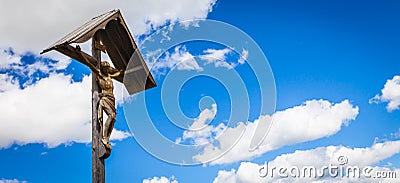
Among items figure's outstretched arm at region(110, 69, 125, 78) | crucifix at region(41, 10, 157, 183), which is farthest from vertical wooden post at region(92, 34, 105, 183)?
figure's outstretched arm at region(110, 69, 125, 78)

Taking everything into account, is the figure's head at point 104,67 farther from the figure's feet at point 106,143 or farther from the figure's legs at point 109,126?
the figure's feet at point 106,143

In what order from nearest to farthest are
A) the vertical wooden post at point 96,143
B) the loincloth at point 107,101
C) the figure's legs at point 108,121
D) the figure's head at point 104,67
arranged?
1. the vertical wooden post at point 96,143
2. the figure's legs at point 108,121
3. the loincloth at point 107,101
4. the figure's head at point 104,67

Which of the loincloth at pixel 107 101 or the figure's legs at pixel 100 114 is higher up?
the loincloth at pixel 107 101

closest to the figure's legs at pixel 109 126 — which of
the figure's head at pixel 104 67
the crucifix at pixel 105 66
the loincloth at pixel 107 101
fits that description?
the crucifix at pixel 105 66

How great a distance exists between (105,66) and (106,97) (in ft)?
1.99

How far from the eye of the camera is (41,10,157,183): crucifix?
8.13m

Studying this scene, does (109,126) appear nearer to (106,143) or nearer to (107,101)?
(106,143)

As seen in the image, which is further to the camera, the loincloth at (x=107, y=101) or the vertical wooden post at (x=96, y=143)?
the loincloth at (x=107, y=101)

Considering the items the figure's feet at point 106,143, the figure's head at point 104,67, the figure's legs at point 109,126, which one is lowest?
the figure's feet at point 106,143

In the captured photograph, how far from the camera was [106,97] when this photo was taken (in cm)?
845

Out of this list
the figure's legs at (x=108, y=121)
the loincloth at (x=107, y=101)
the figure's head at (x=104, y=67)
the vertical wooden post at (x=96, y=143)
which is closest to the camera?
the vertical wooden post at (x=96, y=143)

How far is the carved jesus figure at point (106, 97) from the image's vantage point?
8305 millimetres

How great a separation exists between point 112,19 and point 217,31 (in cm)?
194

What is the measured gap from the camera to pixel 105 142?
26.9 ft
